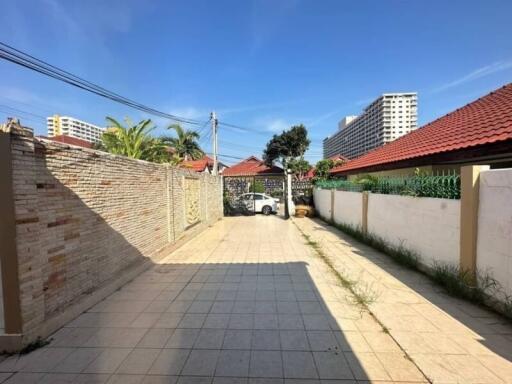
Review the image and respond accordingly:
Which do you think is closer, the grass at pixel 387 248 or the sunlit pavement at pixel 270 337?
the sunlit pavement at pixel 270 337

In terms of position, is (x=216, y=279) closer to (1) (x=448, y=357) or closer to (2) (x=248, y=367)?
(2) (x=248, y=367)

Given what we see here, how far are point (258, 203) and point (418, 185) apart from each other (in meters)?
13.3

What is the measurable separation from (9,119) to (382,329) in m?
4.55

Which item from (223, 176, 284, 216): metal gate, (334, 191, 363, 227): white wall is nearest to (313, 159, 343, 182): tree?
(223, 176, 284, 216): metal gate

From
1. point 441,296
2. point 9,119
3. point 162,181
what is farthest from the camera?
point 162,181

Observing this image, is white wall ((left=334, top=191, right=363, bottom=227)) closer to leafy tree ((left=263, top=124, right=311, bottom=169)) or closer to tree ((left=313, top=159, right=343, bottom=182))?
tree ((left=313, top=159, right=343, bottom=182))

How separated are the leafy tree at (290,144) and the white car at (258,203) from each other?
916 cm

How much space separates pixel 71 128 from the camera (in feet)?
53.4

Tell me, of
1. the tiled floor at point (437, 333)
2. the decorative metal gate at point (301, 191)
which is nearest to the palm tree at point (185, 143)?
the decorative metal gate at point (301, 191)

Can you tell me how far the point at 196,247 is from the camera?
345 inches

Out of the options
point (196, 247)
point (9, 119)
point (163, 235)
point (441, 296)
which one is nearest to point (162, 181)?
point (163, 235)

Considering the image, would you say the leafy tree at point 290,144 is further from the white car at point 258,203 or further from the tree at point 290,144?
the white car at point 258,203

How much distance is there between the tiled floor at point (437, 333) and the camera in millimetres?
2707

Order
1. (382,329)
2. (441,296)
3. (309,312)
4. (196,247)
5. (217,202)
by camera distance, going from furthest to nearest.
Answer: (217,202), (196,247), (441,296), (309,312), (382,329)
